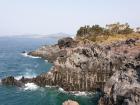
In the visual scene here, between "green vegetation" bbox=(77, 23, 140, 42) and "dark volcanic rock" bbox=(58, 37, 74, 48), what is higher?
"green vegetation" bbox=(77, 23, 140, 42)

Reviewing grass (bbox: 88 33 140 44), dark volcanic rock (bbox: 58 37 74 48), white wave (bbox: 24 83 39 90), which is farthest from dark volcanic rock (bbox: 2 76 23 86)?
dark volcanic rock (bbox: 58 37 74 48)

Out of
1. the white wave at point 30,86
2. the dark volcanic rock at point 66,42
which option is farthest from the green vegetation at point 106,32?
the white wave at point 30,86

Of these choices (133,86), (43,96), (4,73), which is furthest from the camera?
(4,73)

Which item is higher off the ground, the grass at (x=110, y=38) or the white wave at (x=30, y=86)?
the grass at (x=110, y=38)

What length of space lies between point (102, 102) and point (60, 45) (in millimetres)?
98931

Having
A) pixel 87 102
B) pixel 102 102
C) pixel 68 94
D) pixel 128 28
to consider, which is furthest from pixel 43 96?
pixel 128 28

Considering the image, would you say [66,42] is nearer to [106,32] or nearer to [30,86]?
[106,32]

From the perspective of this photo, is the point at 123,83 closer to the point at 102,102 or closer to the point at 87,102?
the point at 102,102

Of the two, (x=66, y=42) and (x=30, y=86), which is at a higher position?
(x=66, y=42)

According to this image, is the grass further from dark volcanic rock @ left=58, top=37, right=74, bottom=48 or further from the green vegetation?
dark volcanic rock @ left=58, top=37, right=74, bottom=48

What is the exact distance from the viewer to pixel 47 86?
301ft

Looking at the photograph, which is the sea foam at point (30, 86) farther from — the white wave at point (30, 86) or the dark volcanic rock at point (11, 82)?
the dark volcanic rock at point (11, 82)

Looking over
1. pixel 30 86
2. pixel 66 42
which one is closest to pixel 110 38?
pixel 66 42

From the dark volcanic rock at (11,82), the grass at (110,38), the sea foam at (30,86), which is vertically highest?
the grass at (110,38)
